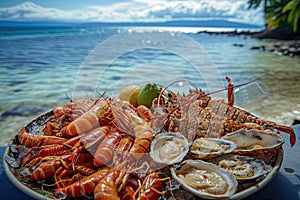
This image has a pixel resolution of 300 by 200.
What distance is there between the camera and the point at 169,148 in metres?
1.59

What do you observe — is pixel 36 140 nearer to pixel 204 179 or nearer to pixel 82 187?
pixel 82 187

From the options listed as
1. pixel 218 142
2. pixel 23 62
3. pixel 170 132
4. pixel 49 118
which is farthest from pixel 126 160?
pixel 23 62

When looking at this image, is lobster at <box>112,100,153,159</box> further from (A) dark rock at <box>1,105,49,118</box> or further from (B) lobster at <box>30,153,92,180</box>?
(A) dark rock at <box>1,105,49,118</box>

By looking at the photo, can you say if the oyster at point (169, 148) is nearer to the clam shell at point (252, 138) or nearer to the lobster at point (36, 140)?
the clam shell at point (252, 138)

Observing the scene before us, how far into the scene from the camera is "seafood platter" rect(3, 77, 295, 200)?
1274mm

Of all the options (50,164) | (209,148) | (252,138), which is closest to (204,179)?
(209,148)

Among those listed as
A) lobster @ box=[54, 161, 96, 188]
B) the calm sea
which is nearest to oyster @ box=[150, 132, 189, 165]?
lobster @ box=[54, 161, 96, 188]

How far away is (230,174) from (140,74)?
6.50m

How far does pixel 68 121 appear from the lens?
78.7 inches

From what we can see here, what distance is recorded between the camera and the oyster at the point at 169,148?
1.50 m

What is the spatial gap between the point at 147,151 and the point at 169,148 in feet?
0.57

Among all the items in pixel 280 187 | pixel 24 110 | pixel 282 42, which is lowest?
pixel 282 42

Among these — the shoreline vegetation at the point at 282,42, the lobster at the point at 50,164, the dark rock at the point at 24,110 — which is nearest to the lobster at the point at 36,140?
the lobster at the point at 50,164

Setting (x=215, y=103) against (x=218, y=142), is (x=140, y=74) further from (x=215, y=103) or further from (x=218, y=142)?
(x=218, y=142)
